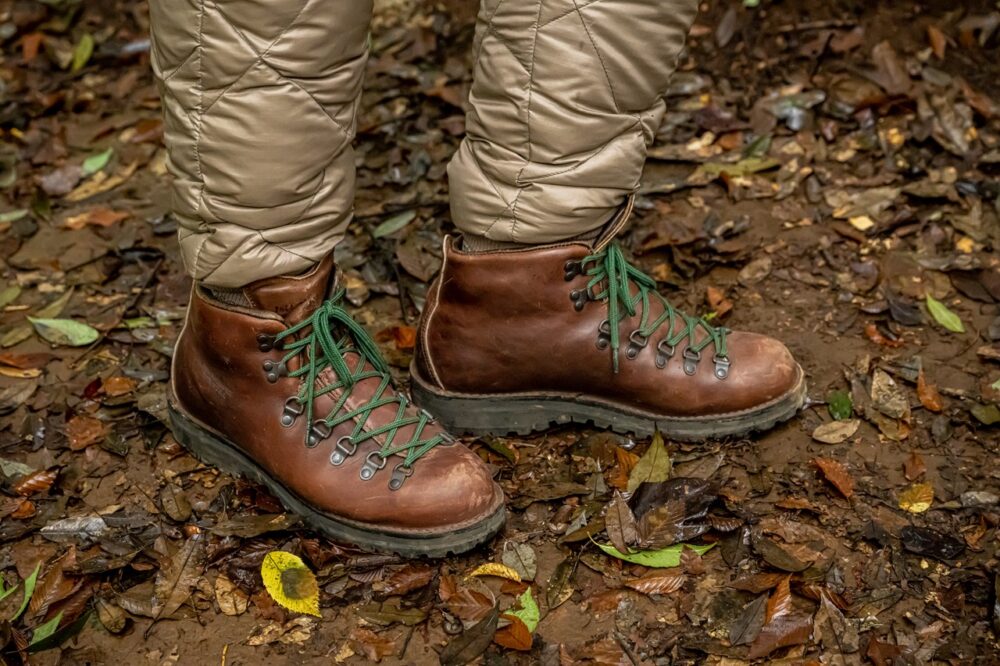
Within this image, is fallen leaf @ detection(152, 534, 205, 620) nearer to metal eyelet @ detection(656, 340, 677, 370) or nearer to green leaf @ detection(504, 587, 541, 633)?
green leaf @ detection(504, 587, 541, 633)

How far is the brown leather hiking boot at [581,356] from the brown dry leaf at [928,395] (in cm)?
28

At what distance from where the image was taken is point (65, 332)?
7.77ft

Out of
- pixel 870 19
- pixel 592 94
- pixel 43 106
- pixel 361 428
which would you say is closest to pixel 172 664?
pixel 361 428

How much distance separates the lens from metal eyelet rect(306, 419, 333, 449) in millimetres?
1757

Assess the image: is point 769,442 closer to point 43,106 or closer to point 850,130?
point 850,130

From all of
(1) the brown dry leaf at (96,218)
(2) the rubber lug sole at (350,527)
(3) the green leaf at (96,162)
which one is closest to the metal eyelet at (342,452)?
(2) the rubber lug sole at (350,527)

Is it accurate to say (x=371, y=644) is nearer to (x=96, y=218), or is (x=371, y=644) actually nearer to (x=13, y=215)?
(x=96, y=218)

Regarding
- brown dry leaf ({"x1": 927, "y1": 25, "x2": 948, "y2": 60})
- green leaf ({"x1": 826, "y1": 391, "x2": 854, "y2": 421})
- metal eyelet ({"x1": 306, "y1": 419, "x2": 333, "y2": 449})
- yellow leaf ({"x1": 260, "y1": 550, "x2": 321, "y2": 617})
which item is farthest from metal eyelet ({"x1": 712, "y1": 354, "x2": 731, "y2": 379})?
brown dry leaf ({"x1": 927, "y1": 25, "x2": 948, "y2": 60})

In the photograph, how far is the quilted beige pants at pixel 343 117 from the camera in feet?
4.80

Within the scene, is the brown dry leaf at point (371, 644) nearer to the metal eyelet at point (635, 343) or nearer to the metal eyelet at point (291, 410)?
the metal eyelet at point (291, 410)

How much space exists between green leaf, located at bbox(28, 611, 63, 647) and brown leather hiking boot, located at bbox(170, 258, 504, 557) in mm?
427

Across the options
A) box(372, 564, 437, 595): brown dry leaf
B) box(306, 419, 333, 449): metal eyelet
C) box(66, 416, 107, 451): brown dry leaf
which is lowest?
box(66, 416, 107, 451): brown dry leaf

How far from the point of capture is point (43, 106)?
129 inches

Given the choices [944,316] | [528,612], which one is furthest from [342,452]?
[944,316]
